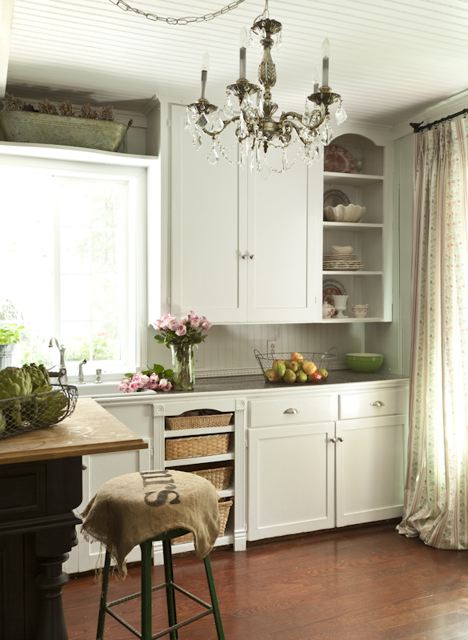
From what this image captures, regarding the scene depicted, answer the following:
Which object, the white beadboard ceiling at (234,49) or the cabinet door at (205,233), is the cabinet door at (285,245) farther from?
the white beadboard ceiling at (234,49)

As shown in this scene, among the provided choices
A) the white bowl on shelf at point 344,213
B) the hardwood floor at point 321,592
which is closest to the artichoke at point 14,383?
the hardwood floor at point 321,592

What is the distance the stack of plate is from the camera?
4195 millimetres

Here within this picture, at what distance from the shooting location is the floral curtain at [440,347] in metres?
3.53

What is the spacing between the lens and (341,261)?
419 cm

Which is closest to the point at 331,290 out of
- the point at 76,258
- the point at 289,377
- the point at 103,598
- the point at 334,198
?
the point at 334,198

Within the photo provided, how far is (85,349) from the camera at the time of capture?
3869 mm

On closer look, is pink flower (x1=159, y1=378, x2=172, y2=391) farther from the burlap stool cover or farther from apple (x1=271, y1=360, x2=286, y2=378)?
the burlap stool cover

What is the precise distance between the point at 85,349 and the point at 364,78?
2.19m

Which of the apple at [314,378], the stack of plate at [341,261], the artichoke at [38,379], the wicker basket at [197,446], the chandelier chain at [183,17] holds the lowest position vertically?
the wicker basket at [197,446]

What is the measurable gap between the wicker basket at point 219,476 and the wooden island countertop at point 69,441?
1560 millimetres

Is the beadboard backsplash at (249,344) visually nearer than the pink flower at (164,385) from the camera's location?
No

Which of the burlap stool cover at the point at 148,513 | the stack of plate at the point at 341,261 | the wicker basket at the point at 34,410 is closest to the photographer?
the wicker basket at the point at 34,410

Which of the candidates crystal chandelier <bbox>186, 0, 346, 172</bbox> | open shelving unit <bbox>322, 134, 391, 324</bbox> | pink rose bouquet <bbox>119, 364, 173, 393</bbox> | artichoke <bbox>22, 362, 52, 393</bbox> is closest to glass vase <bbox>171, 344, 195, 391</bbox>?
pink rose bouquet <bbox>119, 364, 173, 393</bbox>

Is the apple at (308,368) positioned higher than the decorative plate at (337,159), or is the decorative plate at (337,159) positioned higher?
the decorative plate at (337,159)
